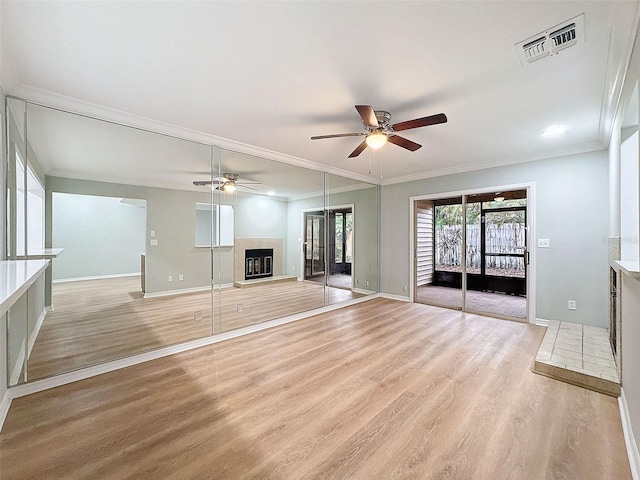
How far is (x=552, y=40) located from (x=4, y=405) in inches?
179

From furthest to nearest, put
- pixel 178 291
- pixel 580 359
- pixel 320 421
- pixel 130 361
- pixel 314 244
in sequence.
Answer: pixel 314 244 → pixel 178 291 → pixel 130 361 → pixel 580 359 → pixel 320 421

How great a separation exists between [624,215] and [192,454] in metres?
3.75

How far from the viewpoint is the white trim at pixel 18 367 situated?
2.19 m

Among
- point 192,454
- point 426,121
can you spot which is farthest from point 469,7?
point 192,454

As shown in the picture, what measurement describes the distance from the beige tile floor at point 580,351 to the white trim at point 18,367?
4.60m

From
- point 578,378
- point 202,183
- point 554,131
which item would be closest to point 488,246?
point 554,131

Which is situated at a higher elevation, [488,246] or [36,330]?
[488,246]

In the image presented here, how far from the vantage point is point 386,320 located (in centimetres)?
423

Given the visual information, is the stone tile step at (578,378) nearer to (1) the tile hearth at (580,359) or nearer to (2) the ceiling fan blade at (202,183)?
(1) the tile hearth at (580,359)

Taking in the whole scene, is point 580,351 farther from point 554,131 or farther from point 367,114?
point 367,114

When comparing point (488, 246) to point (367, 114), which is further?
point (488, 246)

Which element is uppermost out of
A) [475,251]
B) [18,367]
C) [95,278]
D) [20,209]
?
[20,209]

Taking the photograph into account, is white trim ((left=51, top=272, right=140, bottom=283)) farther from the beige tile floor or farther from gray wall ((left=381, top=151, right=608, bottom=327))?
gray wall ((left=381, top=151, right=608, bottom=327))

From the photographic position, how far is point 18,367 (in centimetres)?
223
